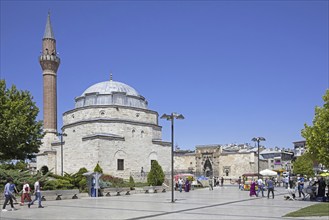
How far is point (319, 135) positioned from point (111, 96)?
106ft

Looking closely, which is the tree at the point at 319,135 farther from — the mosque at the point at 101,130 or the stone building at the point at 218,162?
the stone building at the point at 218,162

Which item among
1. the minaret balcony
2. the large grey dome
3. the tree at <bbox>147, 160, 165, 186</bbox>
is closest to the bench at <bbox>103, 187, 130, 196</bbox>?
the tree at <bbox>147, 160, 165, 186</bbox>

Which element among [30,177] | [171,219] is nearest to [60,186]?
[30,177]

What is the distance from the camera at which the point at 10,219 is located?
12805 mm

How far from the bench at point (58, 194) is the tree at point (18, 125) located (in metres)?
9.42

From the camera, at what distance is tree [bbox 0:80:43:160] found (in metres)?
29.9

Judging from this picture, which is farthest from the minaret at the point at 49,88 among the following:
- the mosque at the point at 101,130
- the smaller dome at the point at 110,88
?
the smaller dome at the point at 110,88

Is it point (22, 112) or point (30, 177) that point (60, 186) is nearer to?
point (30, 177)

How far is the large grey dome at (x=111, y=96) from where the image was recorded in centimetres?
4691

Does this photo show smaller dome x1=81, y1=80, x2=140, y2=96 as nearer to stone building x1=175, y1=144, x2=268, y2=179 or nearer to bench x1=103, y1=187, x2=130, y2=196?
stone building x1=175, y1=144, x2=268, y2=179

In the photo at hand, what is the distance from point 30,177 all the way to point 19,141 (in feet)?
29.9

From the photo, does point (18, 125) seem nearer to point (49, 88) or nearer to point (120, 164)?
point (120, 164)

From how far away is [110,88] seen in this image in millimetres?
48594

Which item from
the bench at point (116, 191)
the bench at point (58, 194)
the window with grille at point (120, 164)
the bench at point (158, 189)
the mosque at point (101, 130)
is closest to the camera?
the bench at point (58, 194)
